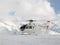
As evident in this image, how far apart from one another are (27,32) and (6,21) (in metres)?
160

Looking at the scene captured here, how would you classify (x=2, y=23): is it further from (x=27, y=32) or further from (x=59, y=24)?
(x=27, y=32)

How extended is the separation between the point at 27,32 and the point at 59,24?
404 feet

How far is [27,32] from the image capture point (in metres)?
38.9

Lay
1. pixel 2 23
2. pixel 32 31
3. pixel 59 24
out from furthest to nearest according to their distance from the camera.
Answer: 1. pixel 2 23
2. pixel 59 24
3. pixel 32 31

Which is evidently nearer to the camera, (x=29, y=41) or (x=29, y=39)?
(x=29, y=41)

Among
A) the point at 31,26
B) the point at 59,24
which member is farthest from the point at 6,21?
the point at 31,26

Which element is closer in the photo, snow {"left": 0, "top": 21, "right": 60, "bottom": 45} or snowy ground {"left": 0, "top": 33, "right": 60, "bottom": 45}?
snowy ground {"left": 0, "top": 33, "right": 60, "bottom": 45}

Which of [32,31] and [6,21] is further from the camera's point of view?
[6,21]

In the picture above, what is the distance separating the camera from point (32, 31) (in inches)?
1529

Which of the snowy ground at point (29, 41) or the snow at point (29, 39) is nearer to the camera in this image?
the snowy ground at point (29, 41)

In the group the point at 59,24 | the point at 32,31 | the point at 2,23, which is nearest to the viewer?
the point at 32,31

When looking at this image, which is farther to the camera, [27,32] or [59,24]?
[59,24]

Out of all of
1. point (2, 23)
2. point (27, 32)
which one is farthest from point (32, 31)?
point (2, 23)

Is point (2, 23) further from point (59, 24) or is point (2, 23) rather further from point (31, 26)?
point (31, 26)
